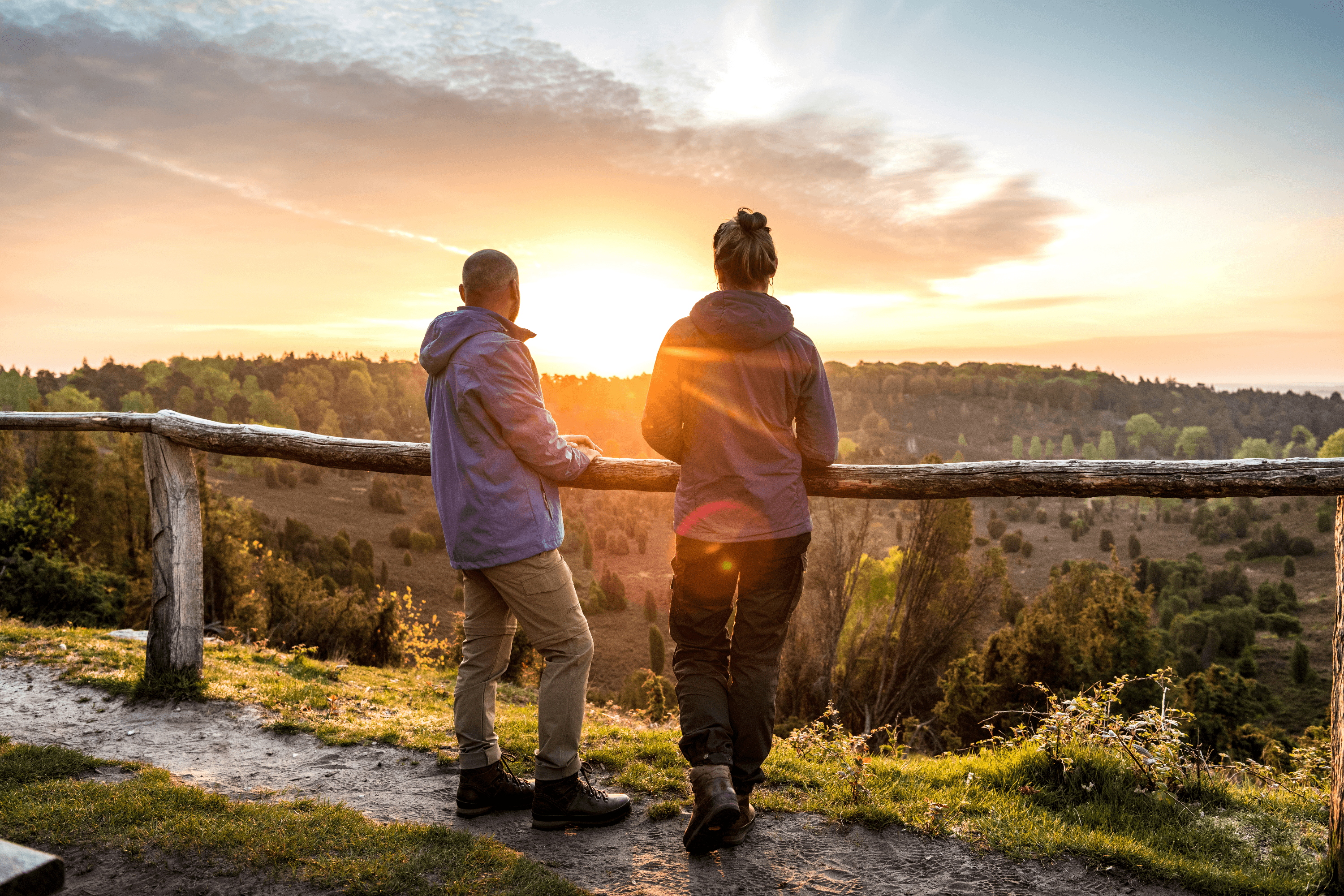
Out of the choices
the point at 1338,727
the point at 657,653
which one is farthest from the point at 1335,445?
the point at 1338,727

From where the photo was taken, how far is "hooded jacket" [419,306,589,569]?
9.46ft

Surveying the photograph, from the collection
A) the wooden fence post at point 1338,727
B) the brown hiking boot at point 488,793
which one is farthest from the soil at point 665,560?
→ the brown hiking boot at point 488,793

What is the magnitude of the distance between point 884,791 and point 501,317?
300 cm

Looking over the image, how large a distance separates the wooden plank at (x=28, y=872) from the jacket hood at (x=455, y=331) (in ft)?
6.26

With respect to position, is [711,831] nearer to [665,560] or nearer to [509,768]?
[509,768]

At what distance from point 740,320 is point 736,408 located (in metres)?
0.36

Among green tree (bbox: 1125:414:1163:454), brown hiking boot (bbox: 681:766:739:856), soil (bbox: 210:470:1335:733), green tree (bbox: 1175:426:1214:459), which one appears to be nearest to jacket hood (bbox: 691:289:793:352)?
brown hiking boot (bbox: 681:766:739:856)

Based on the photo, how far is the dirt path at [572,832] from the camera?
114 inches

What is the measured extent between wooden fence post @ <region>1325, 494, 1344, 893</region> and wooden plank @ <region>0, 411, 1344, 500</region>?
279mm

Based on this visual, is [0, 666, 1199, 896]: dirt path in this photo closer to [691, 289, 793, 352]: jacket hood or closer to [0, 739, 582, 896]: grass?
[0, 739, 582, 896]: grass

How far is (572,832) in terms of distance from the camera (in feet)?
10.5

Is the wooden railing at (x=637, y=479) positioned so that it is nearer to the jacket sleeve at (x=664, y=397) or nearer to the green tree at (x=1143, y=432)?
the jacket sleeve at (x=664, y=397)

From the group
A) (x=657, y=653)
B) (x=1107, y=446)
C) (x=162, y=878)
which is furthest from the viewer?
(x=1107, y=446)

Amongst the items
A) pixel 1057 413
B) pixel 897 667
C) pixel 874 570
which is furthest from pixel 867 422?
pixel 897 667
